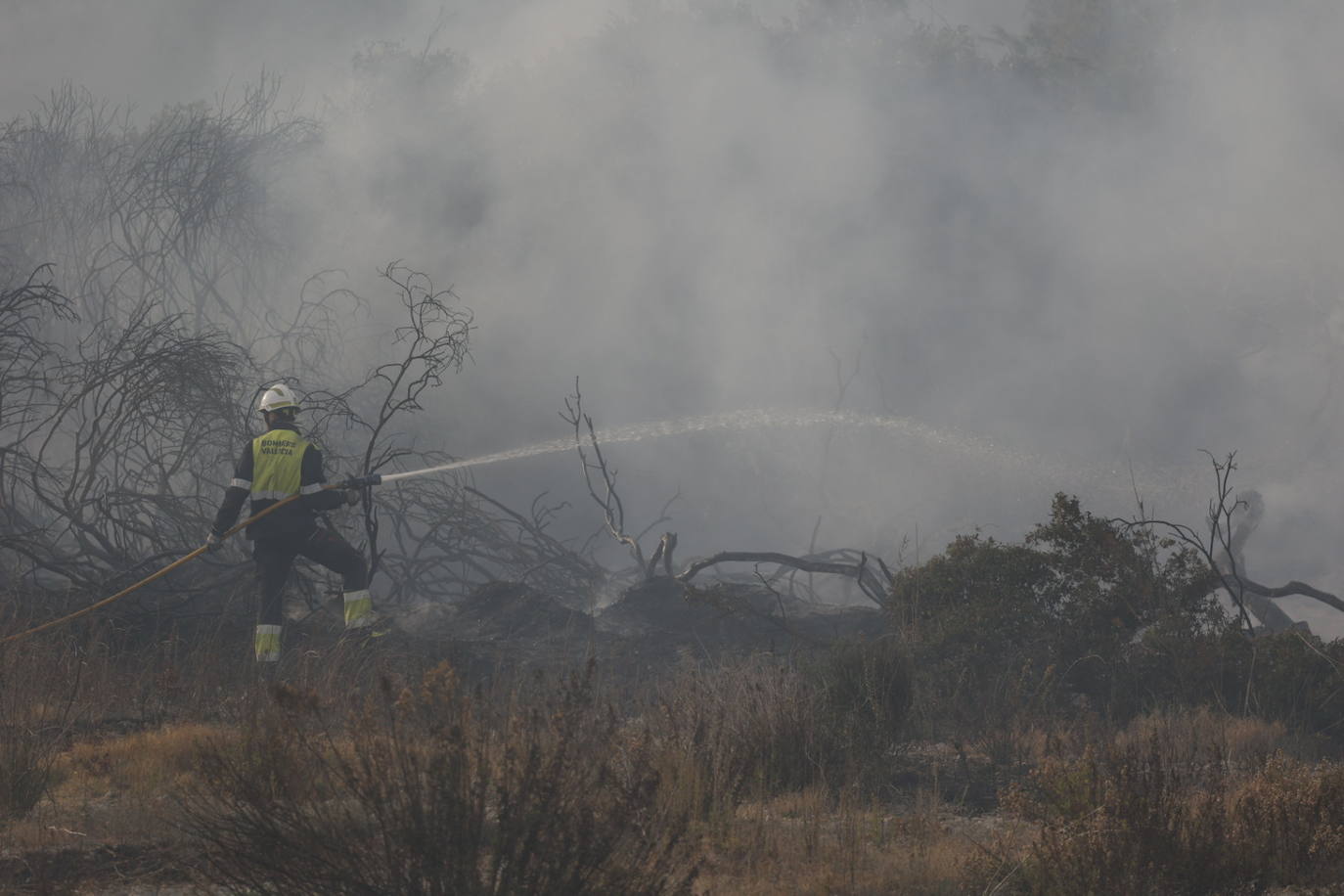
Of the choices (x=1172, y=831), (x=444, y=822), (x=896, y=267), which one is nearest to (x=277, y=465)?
Answer: (x=444, y=822)

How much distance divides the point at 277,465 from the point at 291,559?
0.78 m

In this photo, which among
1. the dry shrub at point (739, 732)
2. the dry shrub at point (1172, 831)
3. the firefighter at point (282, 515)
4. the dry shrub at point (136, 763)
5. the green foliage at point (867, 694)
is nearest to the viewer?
the dry shrub at point (1172, 831)

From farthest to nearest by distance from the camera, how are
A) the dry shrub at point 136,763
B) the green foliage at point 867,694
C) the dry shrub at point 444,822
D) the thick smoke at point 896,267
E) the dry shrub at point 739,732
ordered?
the thick smoke at point 896,267 < the green foliage at point 867,694 < the dry shrub at point 136,763 < the dry shrub at point 739,732 < the dry shrub at point 444,822

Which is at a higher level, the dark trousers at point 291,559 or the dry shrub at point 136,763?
the dark trousers at point 291,559

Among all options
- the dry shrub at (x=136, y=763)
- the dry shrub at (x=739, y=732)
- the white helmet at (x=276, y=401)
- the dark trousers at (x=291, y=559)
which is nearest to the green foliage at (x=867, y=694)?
the dry shrub at (x=739, y=732)

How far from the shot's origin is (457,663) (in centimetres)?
987

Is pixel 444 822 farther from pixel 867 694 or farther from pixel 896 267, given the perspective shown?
pixel 896 267

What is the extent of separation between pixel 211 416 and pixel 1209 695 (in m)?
8.69

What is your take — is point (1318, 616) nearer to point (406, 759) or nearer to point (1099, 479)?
point (1099, 479)

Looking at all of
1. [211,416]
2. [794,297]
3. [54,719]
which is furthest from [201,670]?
[794,297]

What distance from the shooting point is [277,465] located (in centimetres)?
907

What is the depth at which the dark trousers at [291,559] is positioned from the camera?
30.4 feet

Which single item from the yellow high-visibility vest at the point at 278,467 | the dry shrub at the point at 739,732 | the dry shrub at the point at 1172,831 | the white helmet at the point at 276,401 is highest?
the white helmet at the point at 276,401

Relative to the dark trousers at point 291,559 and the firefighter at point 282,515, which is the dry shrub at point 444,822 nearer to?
the firefighter at point 282,515
